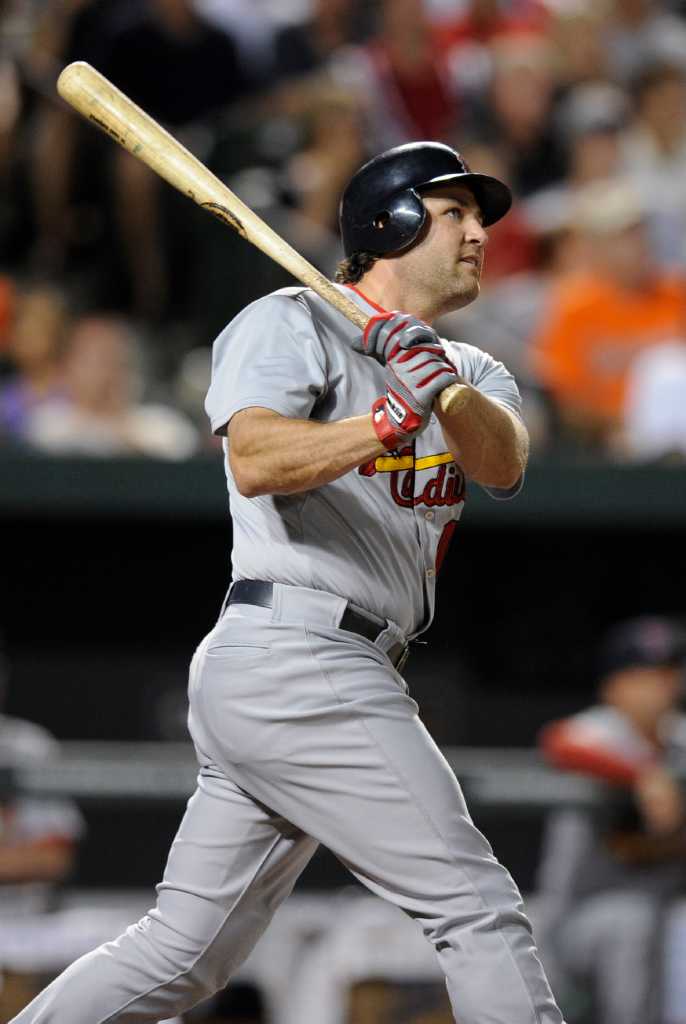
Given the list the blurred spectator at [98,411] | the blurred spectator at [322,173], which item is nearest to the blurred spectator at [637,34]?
the blurred spectator at [322,173]

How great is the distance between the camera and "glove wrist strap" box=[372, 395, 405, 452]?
7.88 feet

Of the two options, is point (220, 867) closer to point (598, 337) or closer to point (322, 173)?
point (598, 337)

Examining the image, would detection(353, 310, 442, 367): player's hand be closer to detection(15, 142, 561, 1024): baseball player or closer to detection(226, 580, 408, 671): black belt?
detection(15, 142, 561, 1024): baseball player

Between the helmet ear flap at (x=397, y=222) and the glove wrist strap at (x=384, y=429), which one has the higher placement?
the helmet ear flap at (x=397, y=222)

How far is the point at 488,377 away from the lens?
2.92m

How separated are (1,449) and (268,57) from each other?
2.76 meters

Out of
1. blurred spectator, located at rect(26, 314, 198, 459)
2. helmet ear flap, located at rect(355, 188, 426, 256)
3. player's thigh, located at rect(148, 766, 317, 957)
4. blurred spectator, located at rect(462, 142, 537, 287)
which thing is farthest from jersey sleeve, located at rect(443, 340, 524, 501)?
blurred spectator, located at rect(462, 142, 537, 287)

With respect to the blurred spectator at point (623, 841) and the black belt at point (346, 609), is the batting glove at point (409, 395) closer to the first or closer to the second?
the black belt at point (346, 609)

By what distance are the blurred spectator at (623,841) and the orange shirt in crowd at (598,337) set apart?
4.12ft

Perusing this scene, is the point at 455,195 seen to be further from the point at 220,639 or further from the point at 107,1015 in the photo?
the point at 107,1015

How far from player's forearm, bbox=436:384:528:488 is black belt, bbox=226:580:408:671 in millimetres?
280

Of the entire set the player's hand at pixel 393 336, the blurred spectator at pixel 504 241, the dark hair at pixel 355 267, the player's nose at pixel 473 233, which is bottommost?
the player's hand at pixel 393 336

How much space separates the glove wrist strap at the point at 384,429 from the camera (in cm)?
240

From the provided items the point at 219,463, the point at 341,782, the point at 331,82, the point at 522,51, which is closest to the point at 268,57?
the point at 331,82
